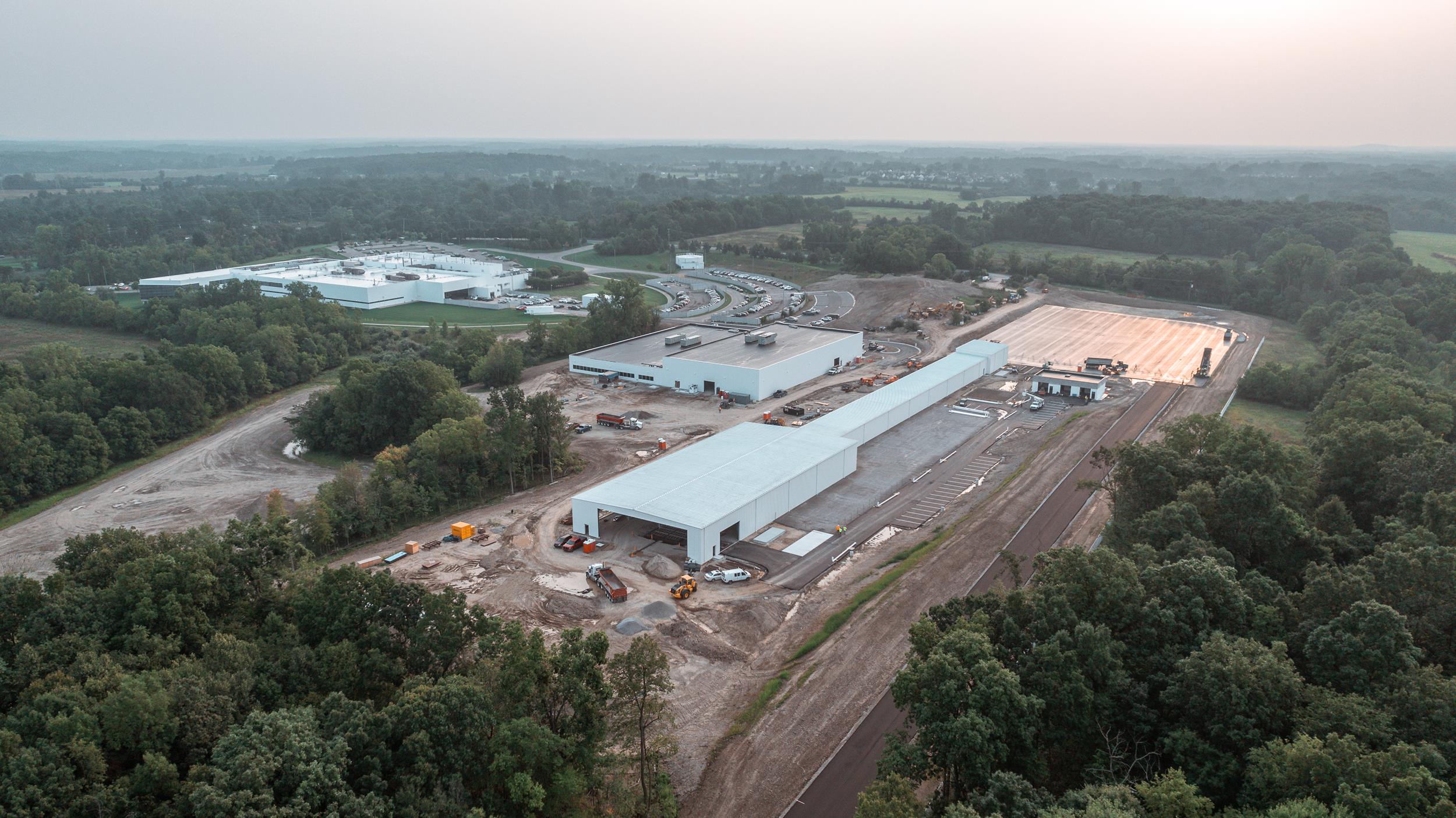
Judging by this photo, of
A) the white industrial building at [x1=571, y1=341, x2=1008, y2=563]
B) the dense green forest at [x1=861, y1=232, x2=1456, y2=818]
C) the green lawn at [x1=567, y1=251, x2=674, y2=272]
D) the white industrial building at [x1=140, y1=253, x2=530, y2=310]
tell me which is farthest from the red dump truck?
the green lawn at [x1=567, y1=251, x2=674, y2=272]

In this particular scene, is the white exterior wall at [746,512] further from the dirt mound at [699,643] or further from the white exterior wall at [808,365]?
the white exterior wall at [808,365]

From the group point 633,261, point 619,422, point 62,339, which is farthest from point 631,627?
point 633,261

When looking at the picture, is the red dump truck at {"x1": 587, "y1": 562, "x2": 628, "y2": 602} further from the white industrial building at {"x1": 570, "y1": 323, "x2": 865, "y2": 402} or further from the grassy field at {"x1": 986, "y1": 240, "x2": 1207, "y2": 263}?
the grassy field at {"x1": 986, "y1": 240, "x2": 1207, "y2": 263}

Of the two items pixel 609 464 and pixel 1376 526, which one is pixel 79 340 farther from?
pixel 1376 526

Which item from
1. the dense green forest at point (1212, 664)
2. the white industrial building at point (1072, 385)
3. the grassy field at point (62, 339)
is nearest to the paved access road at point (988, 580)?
the dense green forest at point (1212, 664)

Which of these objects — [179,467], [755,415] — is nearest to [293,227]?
[179,467]

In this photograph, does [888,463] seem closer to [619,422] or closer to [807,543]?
[807,543]
